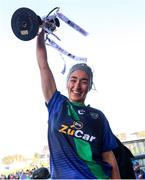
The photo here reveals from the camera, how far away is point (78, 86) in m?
2.27

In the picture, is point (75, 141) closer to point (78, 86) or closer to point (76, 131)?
point (76, 131)

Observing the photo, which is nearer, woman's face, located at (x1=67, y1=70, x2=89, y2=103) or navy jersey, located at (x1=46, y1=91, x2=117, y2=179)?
navy jersey, located at (x1=46, y1=91, x2=117, y2=179)

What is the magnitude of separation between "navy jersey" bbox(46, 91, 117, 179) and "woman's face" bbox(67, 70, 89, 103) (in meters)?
0.05

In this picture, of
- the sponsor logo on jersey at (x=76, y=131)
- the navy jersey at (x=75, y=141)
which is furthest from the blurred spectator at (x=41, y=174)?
the sponsor logo on jersey at (x=76, y=131)

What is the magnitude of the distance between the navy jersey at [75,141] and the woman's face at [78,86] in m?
0.05

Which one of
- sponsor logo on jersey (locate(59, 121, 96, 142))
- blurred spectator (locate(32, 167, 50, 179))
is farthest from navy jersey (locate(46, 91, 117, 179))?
blurred spectator (locate(32, 167, 50, 179))

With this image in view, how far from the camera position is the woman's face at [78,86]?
2.28m

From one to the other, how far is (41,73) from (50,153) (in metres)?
0.51

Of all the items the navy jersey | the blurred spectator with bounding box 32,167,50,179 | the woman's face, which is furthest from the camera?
the blurred spectator with bounding box 32,167,50,179

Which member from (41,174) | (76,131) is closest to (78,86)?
(76,131)

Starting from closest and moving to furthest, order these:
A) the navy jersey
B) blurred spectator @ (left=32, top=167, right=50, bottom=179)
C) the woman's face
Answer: the navy jersey → the woman's face → blurred spectator @ (left=32, top=167, right=50, bottom=179)

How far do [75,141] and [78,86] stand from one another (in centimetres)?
35

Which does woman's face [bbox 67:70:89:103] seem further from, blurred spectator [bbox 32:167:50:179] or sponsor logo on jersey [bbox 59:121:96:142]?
blurred spectator [bbox 32:167:50:179]

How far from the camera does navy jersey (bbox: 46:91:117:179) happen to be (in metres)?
2.06
